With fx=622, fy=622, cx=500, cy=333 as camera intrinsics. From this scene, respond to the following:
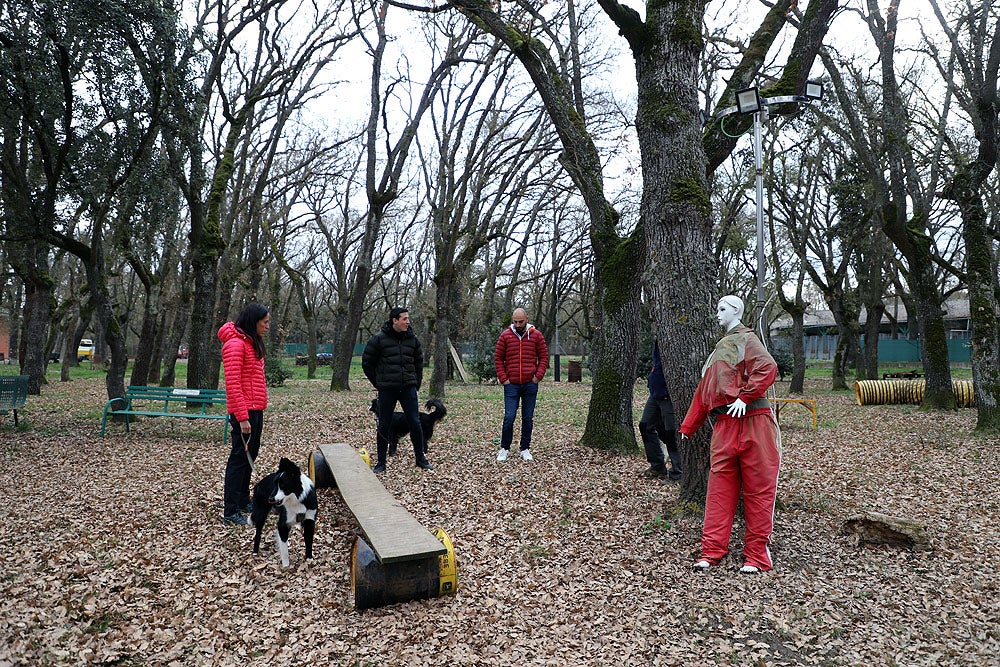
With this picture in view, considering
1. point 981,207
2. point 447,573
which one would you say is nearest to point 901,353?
point 981,207

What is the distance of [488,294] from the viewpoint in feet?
93.9

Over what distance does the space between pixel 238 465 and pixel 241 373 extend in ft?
2.64

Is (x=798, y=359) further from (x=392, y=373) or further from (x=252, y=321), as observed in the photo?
(x=252, y=321)

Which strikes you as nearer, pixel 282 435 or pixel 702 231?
pixel 702 231

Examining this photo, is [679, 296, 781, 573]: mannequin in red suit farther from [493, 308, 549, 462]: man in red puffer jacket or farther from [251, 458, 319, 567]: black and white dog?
[493, 308, 549, 462]: man in red puffer jacket

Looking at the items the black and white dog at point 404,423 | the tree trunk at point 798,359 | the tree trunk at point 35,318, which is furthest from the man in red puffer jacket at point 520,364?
the tree trunk at point 798,359

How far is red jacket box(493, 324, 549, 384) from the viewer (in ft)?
25.5

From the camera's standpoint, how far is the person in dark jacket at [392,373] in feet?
23.6

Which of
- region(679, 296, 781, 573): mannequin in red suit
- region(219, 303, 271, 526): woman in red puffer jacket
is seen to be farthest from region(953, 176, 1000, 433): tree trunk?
region(219, 303, 271, 526): woman in red puffer jacket

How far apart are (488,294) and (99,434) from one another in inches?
792

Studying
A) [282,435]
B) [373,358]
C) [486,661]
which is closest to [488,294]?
[282,435]

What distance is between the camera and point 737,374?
4.30 meters

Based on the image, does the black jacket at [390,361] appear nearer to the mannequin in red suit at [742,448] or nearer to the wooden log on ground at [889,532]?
the mannequin in red suit at [742,448]

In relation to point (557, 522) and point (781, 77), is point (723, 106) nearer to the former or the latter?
point (781, 77)
